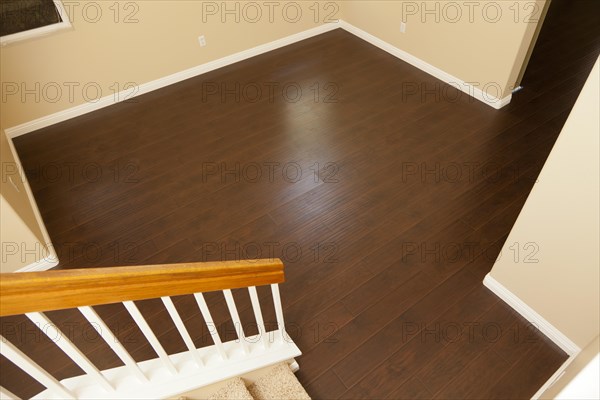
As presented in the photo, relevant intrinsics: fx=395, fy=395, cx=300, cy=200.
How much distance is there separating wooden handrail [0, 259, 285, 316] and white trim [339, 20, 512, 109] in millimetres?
3379

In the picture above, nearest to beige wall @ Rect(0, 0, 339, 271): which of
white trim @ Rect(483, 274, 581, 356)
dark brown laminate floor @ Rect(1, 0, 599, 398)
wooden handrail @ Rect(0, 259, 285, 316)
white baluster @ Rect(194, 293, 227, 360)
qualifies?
dark brown laminate floor @ Rect(1, 0, 599, 398)

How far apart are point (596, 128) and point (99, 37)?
401 centimetres

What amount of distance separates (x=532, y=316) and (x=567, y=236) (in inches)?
26.6

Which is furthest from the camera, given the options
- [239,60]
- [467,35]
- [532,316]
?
[239,60]

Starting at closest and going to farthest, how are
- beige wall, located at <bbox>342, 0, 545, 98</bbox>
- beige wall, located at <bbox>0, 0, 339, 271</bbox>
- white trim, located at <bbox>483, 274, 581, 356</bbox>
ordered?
white trim, located at <bbox>483, 274, 581, 356</bbox> < beige wall, located at <bbox>342, 0, 545, 98</bbox> < beige wall, located at <bbox>0, 0, 339, 271</bbox>

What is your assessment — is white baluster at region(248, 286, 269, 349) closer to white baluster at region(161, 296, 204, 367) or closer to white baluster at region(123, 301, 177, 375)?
white baluster at region(161, 296, 204, 367)

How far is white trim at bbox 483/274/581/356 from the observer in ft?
7.43

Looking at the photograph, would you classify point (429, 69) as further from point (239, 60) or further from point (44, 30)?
point (44, 30)

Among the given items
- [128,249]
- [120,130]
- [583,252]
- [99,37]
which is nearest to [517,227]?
[583,252]

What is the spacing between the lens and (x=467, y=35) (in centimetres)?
378

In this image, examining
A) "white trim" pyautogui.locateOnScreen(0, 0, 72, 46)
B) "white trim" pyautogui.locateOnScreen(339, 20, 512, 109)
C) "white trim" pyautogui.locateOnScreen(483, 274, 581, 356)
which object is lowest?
"white trim" pyautogui.locateOnScreen(483, 274, 581, 356)

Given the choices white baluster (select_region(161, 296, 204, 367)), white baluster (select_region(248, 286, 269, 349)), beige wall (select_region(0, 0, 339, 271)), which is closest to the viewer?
white baluster (select_region(161, 296, 204, 367))

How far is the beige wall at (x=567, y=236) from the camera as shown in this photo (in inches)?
A: 64.9

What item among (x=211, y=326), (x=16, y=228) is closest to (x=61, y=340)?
(x=211, y=326)
